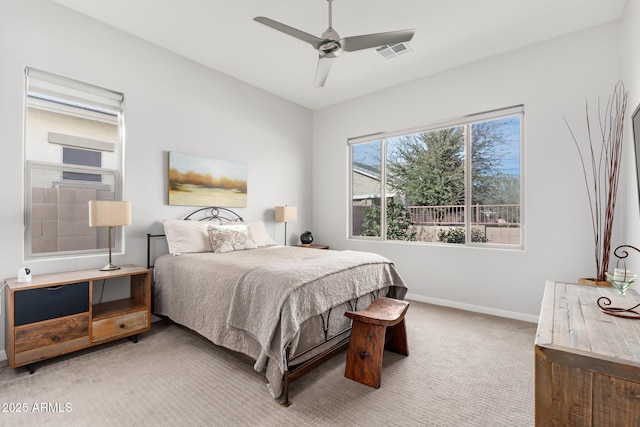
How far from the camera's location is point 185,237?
335 centimetres

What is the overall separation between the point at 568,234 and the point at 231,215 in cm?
398

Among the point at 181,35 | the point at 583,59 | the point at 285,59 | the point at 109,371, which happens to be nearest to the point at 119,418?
the point at 109,371

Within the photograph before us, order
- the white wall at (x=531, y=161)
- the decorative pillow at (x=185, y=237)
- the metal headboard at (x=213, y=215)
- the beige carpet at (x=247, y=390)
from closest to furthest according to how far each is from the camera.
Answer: the beige carpet at (x=247, y=390)
the white wall at (x=531, y=161)
the decorative pillow at (x=185, y=237)
the metal headboard at (x=213, y=215)

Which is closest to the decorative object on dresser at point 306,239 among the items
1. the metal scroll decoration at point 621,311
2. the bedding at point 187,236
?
the bedding at point 187,236

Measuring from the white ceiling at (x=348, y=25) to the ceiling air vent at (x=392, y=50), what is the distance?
7 cm

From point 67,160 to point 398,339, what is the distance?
3.50 m

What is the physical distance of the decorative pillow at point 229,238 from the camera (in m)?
3.42

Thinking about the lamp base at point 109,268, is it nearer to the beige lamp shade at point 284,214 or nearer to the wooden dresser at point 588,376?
the beige lamp shade at point 284,214

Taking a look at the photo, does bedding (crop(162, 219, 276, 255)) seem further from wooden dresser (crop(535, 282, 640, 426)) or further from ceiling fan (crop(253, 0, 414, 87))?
wooden dresser (crop(535, 282, 640, 426))

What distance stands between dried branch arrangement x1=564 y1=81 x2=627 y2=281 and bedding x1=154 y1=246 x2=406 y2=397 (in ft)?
6.71

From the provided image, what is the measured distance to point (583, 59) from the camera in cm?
313

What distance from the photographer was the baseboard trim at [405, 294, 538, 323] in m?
3.44

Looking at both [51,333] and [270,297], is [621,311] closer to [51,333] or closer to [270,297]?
[270,297]

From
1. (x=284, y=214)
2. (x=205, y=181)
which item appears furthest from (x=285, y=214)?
(x=205, y=181)
